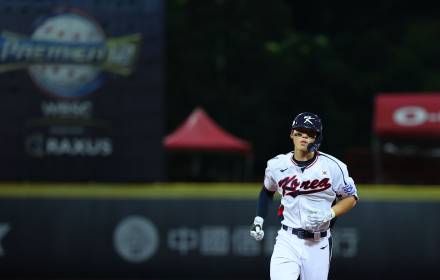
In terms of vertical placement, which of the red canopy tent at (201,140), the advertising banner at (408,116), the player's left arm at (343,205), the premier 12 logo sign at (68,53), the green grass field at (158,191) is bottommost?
the green grass field at (158,191)

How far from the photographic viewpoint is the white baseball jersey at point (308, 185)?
7039 mm

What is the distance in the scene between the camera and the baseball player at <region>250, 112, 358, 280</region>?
7016mm

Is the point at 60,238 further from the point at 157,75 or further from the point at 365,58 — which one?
the point at 365,58

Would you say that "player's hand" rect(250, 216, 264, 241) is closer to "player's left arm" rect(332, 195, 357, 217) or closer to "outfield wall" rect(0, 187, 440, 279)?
"player's left arm" rect(332, 195, 357, 217)

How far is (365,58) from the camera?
36.4 m

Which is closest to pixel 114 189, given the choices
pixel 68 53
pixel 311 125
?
pixel 68 53

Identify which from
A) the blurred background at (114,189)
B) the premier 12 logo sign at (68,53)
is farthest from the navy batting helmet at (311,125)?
the premier 12 logo sign at (68,53)

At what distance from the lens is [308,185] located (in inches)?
277

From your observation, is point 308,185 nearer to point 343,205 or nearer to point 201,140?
point 343,205

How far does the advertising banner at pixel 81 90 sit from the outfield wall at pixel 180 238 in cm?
45

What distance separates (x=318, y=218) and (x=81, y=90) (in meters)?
6.17

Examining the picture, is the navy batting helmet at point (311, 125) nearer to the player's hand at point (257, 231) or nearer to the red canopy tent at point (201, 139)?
the player's hand at point (257, 231)

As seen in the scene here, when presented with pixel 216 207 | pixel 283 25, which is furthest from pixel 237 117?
pixel 216 207

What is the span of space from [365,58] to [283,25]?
431 cm
